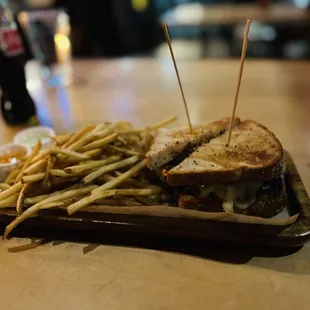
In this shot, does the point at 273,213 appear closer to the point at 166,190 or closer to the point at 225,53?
the point at 166,190

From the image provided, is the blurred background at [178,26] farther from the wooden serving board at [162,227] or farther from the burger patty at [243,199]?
the burger patty at [243,199]

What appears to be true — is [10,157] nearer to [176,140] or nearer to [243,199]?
[176,140]

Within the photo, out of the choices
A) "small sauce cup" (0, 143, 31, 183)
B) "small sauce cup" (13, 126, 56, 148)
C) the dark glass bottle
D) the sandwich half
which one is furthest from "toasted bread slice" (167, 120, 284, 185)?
the dark glass bottle

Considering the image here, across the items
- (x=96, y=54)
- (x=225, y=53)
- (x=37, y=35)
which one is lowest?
(x=225, y=53)

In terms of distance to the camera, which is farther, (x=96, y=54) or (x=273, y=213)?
(x=96, y=54)

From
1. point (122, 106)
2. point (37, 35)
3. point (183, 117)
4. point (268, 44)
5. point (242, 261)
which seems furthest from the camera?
point (268, 44)

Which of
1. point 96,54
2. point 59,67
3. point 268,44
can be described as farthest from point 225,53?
point 59,67
